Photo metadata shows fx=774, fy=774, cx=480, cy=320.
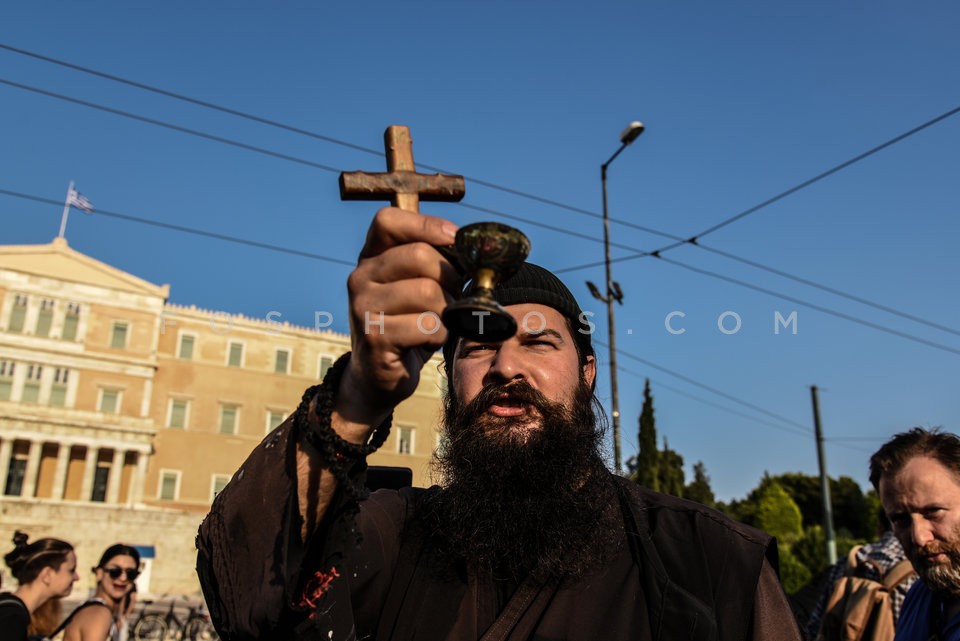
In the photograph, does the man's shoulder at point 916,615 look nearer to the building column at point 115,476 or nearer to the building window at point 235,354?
the building window at point 235,354

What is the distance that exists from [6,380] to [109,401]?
5.70 metres

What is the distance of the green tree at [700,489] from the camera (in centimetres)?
5667

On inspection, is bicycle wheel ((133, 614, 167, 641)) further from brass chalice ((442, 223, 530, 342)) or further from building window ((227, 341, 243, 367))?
building window ((227, 341, 243, 367))

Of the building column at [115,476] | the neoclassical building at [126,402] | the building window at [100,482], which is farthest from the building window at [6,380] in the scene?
the building column at [115,476]

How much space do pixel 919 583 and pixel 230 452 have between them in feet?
161

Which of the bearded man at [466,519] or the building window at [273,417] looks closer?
the bearded man at [466,519]

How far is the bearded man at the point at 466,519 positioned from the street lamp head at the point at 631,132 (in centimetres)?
1080

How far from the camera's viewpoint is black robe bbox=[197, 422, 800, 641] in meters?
1.59

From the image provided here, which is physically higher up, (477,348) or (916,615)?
(477,348)

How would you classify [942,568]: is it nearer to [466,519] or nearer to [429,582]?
[466,519]

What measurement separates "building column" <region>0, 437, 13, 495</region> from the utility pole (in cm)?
4274

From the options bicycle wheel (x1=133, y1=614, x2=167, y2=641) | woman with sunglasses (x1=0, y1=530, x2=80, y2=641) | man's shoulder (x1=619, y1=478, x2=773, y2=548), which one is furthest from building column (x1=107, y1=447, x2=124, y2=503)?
man's shoulder (x1=619, y1=478, x2=773, y2=548)

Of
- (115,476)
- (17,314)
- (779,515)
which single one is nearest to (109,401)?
(115,476)

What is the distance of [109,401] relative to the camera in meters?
47.7
